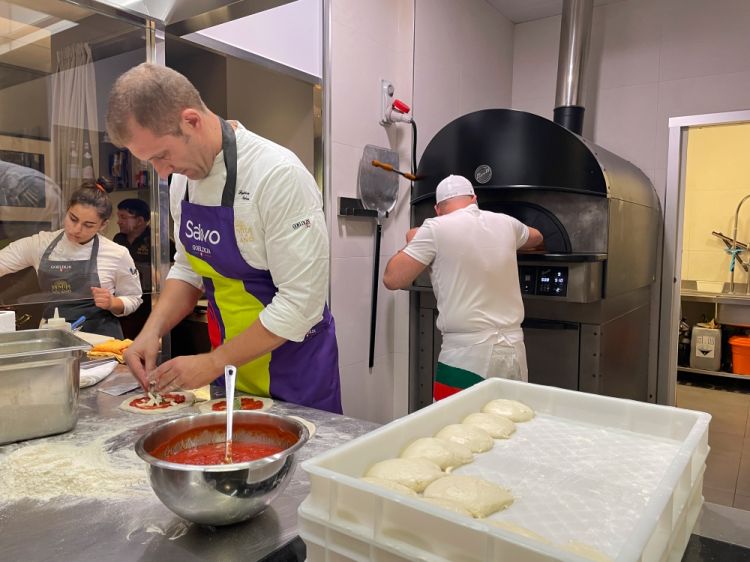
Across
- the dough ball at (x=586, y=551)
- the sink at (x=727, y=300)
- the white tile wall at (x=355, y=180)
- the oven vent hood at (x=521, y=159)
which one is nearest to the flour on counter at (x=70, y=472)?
the dough ball at (x=586, y=551)

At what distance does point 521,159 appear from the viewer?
8.82 feet

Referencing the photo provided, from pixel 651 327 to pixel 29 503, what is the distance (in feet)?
11.9

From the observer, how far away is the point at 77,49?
1.85m

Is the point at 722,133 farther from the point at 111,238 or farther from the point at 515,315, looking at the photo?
the point at 111,238

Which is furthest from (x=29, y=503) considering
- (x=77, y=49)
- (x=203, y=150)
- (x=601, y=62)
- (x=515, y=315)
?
(x=601, y=62)

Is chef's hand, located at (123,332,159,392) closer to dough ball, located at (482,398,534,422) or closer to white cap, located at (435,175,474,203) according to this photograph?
dough ball, located at (482,398,534,422)

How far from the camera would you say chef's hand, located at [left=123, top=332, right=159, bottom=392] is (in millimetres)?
1394

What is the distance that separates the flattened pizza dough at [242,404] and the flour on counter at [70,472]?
28 cm

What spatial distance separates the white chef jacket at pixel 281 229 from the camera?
131cm

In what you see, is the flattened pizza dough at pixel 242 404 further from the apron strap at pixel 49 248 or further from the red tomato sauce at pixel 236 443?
the apron strap at pixel 49 248

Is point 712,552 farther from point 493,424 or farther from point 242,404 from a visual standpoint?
point 242,404

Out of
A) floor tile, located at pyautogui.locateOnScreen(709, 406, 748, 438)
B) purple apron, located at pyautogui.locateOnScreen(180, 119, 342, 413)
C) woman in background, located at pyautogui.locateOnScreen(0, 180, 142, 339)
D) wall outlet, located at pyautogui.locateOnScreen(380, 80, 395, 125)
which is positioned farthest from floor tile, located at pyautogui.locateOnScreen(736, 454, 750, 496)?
woman in background, located at pyautogui.locateOnScreen(0, 180, 142, 339)

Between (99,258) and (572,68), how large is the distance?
290 cm

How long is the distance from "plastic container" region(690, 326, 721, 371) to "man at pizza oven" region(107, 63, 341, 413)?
14.6 ft
